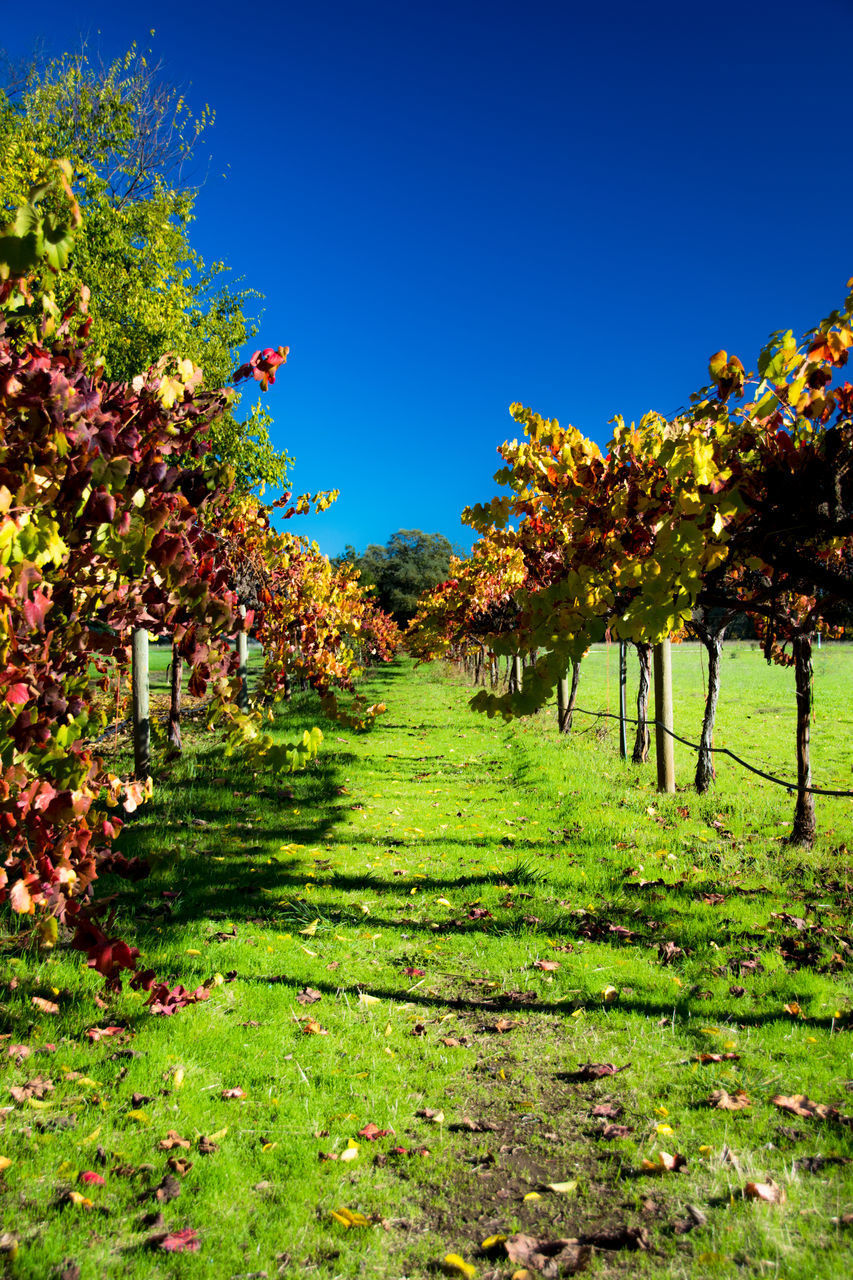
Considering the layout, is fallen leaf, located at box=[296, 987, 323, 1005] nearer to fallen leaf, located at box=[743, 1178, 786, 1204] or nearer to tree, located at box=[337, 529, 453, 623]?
fallen leaf, located at box=[743, 1178, 786, 1204]

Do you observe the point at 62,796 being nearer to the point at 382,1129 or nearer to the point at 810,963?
the point at 382,1129

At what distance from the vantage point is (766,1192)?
2.60 m

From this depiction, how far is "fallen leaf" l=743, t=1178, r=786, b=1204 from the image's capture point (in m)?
2.58

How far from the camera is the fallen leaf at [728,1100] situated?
124 inches

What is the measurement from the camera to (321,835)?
7.73 m

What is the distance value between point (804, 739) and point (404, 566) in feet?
202

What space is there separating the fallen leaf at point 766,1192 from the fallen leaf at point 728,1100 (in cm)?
51

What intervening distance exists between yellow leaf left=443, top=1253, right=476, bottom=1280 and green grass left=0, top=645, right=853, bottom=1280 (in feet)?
0.15

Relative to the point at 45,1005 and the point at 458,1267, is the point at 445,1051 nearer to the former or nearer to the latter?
the point at 458,1267

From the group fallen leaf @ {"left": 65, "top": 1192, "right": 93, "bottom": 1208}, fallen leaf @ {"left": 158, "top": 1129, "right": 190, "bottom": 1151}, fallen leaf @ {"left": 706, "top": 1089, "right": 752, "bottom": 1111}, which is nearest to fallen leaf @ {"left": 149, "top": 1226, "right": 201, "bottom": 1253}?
fallen leaf @ {"left": 65, "top": 1192, "right": 93, "bottom": 1208}

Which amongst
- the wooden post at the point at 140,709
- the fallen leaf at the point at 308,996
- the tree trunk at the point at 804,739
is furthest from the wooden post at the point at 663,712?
the wooden post at the point at 140,709

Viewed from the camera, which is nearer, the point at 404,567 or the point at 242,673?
the point at 242,673

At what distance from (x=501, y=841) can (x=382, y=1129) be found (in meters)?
4.35

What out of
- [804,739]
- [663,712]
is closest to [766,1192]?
[804,739]
